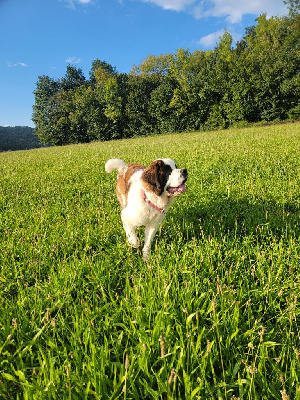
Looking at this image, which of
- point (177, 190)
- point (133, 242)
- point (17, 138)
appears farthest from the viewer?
point (17, 138)

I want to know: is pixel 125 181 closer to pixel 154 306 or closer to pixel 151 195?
pixel 151 195

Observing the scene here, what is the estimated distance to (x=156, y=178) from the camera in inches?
118

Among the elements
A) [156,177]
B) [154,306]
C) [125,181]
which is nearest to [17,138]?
[125,181]

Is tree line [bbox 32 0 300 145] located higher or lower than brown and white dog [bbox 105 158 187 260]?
higher

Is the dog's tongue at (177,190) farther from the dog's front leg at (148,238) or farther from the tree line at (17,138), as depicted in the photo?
the tree line at (17,138)

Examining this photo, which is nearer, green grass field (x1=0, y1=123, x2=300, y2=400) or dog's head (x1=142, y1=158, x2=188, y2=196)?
green grass field (x1=0, y1=123, x2=300, y2=400)

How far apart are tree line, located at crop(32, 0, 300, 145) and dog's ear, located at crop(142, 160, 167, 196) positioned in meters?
33.3

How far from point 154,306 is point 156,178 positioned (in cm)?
147

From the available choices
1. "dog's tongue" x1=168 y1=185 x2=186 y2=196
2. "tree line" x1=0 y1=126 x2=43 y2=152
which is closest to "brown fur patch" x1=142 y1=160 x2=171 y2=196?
"dog's tongue" x1=168 y1=185 x2=186 y2=196

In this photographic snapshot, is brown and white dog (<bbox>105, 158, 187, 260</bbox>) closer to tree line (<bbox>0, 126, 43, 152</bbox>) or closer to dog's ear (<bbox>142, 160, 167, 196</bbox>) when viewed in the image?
dog's ear (<bbox>142, 160, 167, 196</bbox>)

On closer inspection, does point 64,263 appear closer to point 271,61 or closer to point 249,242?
point 249,242

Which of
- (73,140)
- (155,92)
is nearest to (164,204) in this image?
(155,92)

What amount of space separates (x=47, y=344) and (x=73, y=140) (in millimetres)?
45203

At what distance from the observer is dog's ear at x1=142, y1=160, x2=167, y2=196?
9.82 feet
